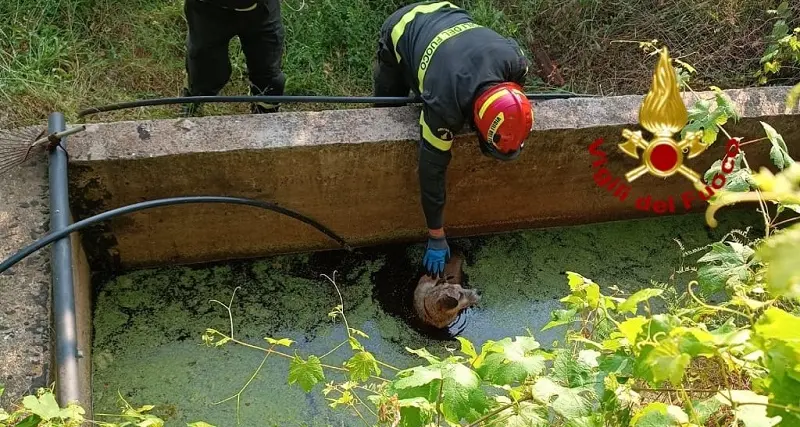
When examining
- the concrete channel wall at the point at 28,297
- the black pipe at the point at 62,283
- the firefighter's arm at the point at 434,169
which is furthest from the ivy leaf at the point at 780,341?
the concrete channel wall at the point at 28,297

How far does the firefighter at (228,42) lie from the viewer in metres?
2.65

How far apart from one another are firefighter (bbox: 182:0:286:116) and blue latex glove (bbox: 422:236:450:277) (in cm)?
104

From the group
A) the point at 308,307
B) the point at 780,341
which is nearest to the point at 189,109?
the point at 308,307

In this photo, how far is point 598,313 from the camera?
146 centimetres

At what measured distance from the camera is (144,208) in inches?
91.7

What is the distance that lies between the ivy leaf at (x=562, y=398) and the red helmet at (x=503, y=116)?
3.68ft

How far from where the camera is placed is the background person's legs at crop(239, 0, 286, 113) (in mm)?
2768

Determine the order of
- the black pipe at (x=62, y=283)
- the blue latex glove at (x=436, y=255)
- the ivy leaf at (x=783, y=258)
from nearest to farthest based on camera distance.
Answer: the ivy leaf at (x=783, y=258) → the black pipe at (x=62, y=283) → the blue latex glove at (x=436, y=255)

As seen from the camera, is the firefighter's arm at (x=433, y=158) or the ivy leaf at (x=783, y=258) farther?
the firefighter's arm at (x=433, y=158)

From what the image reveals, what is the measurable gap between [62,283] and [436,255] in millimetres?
1470

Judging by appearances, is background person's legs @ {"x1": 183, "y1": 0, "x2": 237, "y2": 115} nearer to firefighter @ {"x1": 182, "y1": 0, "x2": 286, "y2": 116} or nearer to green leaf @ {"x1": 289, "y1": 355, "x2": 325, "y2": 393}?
firefighter @ {"x1": 182, "y1": 0, "x2": 286, "y2": 116}

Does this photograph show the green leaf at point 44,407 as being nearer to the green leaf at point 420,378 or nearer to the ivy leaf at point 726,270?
the green leaf at point 420,378

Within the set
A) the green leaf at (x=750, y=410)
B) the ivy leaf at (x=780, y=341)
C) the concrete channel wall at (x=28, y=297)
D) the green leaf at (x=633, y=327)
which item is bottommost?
the concrete channel wall at (x=28, y=297)

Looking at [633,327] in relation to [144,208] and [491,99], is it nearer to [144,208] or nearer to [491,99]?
[491,99]
